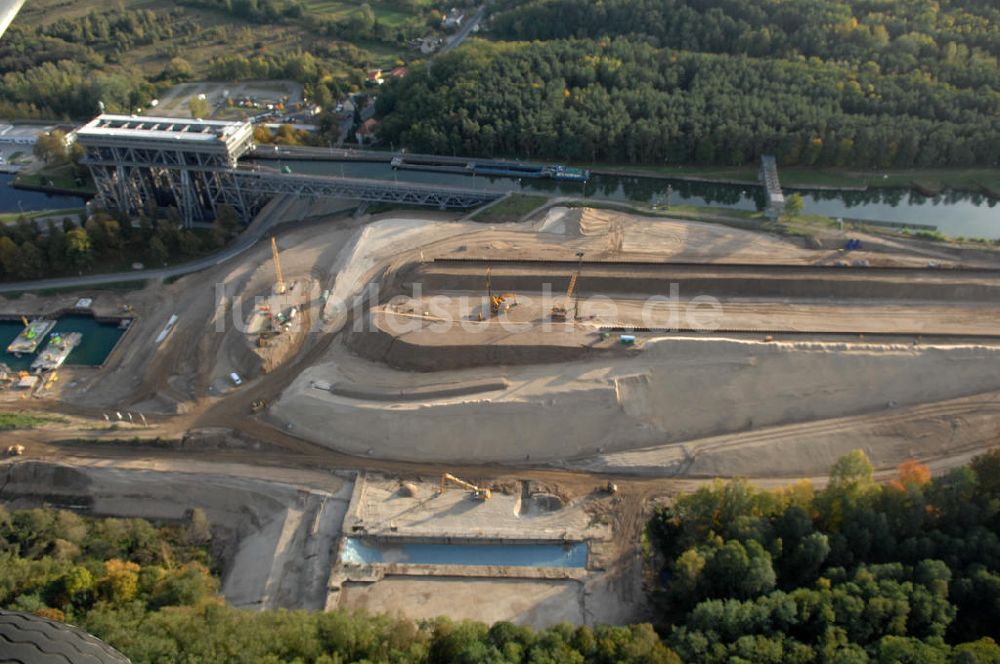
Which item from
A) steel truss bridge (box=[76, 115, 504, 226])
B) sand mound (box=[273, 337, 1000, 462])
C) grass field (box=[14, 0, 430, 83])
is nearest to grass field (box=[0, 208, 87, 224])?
steel truss bridge (box=[76, 115, 504, 226])

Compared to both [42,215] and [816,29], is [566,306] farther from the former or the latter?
[816,29]

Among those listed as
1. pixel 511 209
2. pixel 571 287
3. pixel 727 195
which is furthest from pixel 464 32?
pixel 571 287

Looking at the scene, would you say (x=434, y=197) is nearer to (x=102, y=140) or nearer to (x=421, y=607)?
(x=102, y=140)

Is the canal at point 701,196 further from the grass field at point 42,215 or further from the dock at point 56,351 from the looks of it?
the dock at point 56,351

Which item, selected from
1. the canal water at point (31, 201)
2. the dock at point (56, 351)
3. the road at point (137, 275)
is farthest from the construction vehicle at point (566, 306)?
the canal water at point (31, 201)

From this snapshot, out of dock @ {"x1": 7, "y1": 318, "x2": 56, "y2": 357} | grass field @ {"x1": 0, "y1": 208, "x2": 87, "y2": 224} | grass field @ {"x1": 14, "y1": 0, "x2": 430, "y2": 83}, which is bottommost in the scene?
dock @ {"x1": 7, "y1": 318, "x2": 56, "y2": 357}

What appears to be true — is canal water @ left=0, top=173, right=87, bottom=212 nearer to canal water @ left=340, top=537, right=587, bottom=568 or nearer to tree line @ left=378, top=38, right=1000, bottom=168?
tree line @ left=378, top=38, right=1000, bottom=168

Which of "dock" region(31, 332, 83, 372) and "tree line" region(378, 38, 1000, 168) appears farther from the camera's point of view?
"tree line" region(378, 38, 1000, 168)
